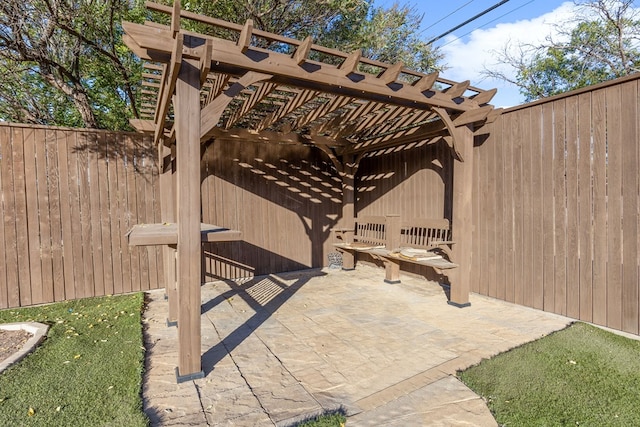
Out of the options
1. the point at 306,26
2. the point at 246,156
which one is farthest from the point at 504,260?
the point at 306,26

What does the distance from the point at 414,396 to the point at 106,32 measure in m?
6.30

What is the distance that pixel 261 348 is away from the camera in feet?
9.51

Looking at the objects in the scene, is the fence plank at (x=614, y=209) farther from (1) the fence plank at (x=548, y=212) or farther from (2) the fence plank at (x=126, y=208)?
(2) the fence plank at (x=126, y=208)

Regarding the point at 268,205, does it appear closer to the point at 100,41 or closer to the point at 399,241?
the point at 399,241

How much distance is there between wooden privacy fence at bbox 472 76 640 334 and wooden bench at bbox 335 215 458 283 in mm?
483

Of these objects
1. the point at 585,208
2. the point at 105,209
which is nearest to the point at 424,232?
the point at 585,208

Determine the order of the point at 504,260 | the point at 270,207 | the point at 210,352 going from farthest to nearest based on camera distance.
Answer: the point at 270,207, the point at 504,260, the point at 210,352

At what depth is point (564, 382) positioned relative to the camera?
7.23 feet

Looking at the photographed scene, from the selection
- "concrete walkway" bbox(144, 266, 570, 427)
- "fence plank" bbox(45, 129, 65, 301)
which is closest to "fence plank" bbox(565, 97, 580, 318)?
"concrete walkway" bbox(144, 266, 570, 427)

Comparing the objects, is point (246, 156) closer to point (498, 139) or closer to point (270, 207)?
point (270, 207)

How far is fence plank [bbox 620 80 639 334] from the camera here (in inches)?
115

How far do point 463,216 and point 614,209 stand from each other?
52.8 inches

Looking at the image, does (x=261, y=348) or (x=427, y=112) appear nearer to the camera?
(x=261, y=348)

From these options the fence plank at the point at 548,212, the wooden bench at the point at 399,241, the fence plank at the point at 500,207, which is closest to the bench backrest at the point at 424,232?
the wooden bench at the point at 399,241
